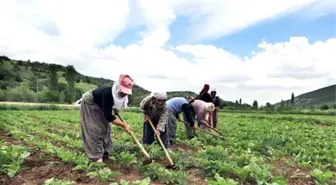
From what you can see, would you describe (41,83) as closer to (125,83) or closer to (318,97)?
(318,97)

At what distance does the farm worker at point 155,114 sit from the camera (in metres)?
7.91

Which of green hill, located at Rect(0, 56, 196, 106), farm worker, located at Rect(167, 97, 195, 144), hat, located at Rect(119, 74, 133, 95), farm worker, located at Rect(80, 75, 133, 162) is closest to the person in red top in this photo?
farm worker, located at Rect(167, 97, 195, 144)

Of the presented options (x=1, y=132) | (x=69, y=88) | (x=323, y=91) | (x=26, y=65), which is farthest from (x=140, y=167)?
(x=323, y=91)

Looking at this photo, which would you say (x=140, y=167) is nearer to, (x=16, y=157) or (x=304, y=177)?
(x=16, y=157)

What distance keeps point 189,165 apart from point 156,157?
781 millimetres

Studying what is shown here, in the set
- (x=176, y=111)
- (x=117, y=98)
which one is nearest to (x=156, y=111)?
(x=176, y=111)

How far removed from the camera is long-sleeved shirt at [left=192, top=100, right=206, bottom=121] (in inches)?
426

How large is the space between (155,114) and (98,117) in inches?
71.2

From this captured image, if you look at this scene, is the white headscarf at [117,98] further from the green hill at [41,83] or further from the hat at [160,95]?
the green hill at [41,83]

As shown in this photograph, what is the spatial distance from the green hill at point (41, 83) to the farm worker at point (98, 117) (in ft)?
134

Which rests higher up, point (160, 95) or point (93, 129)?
point (160, 95)

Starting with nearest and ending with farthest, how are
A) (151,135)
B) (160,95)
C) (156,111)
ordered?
(160,95) < (156,111) < (151,135)

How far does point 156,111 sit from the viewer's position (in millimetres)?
8242

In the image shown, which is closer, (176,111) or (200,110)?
(176,111)
